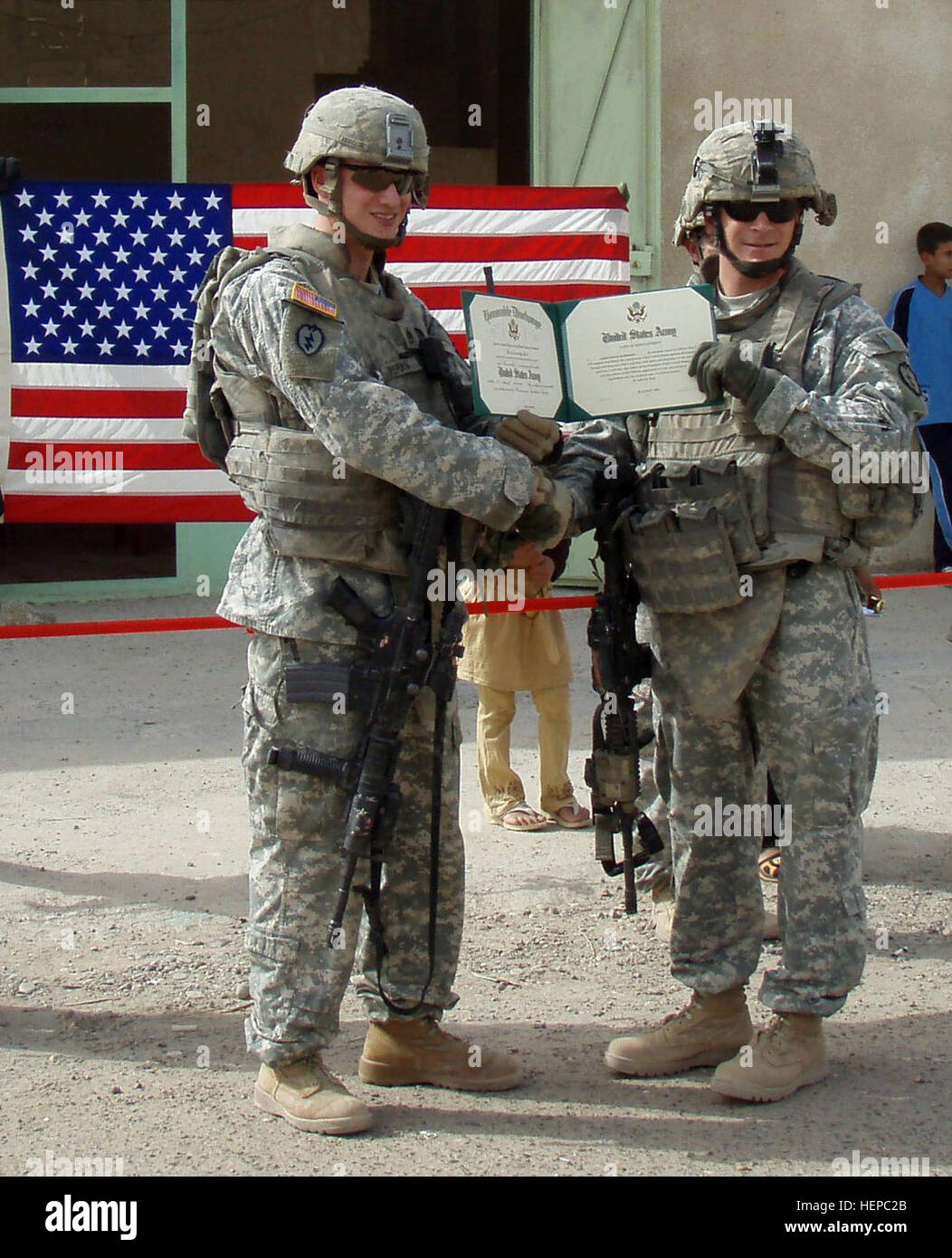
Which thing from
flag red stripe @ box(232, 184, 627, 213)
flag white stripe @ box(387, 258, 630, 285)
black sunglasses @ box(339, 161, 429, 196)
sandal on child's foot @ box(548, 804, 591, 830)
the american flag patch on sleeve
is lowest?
sandal on child's foot @ box(548, 804, 591, 830)

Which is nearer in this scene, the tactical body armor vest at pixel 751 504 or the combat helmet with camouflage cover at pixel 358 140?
the combat helmet with camouflage cover at pixel 358 140

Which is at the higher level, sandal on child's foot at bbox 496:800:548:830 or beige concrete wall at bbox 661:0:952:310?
beige concrete wall at bbox 661:0:952:310

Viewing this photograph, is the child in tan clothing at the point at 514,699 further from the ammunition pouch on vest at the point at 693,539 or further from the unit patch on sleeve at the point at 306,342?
the unit patch on sleeve at the point at 306,342

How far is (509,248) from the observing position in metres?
7.11

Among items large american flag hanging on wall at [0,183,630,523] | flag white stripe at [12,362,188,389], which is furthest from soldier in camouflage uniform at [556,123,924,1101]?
flag white stripe at [12,362,188,389]

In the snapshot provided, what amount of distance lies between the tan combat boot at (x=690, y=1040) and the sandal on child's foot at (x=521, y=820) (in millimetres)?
1645

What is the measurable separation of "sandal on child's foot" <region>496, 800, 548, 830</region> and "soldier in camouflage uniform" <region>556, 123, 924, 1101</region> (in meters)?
1.71

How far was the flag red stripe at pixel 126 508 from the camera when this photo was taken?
21.7 feet

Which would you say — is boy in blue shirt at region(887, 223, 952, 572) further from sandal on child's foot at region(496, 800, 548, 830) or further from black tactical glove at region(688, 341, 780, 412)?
black tactical glove at region(688, 341, 780, 412)

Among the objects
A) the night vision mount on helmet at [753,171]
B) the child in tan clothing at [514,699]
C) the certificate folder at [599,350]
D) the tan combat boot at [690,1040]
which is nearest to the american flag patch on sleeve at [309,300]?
the certificate folder at [599,350]

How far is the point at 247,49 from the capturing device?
1023 centimetres

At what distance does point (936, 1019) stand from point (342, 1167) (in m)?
1.65

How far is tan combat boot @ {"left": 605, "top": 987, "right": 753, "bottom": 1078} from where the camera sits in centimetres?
372

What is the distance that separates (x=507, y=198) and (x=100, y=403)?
2029 mm
